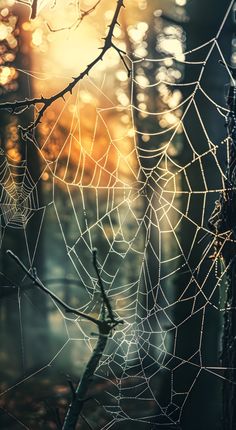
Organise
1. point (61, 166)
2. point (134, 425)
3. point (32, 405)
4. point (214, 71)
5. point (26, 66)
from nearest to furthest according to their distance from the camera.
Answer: point (214, 71), point (134, 425), point (32, 405), point (26, 66), point (61, 166)

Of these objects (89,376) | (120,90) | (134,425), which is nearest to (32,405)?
(134,425)

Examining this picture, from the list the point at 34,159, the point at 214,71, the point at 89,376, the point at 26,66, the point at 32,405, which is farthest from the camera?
the point at 26,66

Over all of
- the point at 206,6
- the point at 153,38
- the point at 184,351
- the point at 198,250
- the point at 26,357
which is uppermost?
the point at 153,38

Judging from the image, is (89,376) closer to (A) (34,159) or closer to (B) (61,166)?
(A) (34,159)

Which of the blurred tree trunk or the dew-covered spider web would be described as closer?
the dew-covered spider web

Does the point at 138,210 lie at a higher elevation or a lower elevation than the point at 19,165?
lower

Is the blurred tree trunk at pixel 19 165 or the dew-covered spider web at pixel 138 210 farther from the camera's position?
the blurred tree trunk at pixel 19 165

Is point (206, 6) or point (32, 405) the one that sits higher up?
point (206, 6)

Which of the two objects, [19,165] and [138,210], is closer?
[19,165]
